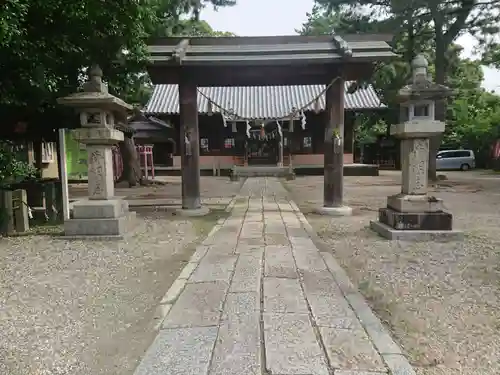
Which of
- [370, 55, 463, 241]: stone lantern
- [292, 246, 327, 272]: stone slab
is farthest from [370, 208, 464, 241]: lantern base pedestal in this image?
[292, 246, 327, 272]: stone slab

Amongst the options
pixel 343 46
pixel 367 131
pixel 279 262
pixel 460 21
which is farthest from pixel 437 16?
pixel 367 131

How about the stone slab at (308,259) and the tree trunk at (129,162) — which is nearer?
the stone slab at (308,259)

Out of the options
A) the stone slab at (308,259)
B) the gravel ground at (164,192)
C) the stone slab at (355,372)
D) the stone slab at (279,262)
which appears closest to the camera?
the stone slab at (355,372)

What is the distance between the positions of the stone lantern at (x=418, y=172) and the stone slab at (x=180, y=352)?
13.7 ft

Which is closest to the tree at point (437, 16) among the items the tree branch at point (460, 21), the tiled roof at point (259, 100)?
the tree branch at point (460, 21)

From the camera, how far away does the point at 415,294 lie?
386cm

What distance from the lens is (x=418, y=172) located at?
6477 mm

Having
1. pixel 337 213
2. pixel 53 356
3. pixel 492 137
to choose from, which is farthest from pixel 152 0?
pixel 492 137

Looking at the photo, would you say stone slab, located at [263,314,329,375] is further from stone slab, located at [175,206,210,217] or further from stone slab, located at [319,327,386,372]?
stone slab, located at [175,206,210,217]

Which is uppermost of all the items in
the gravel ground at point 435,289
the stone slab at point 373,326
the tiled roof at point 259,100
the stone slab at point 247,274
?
the tiled roof at point 259,100

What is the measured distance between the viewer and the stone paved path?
2.45 meters

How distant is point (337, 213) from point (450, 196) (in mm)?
5689

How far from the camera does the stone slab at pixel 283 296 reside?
10.8ft

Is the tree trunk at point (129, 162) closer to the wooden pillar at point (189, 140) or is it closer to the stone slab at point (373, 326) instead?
the wooden pillar at point (189, 140)
